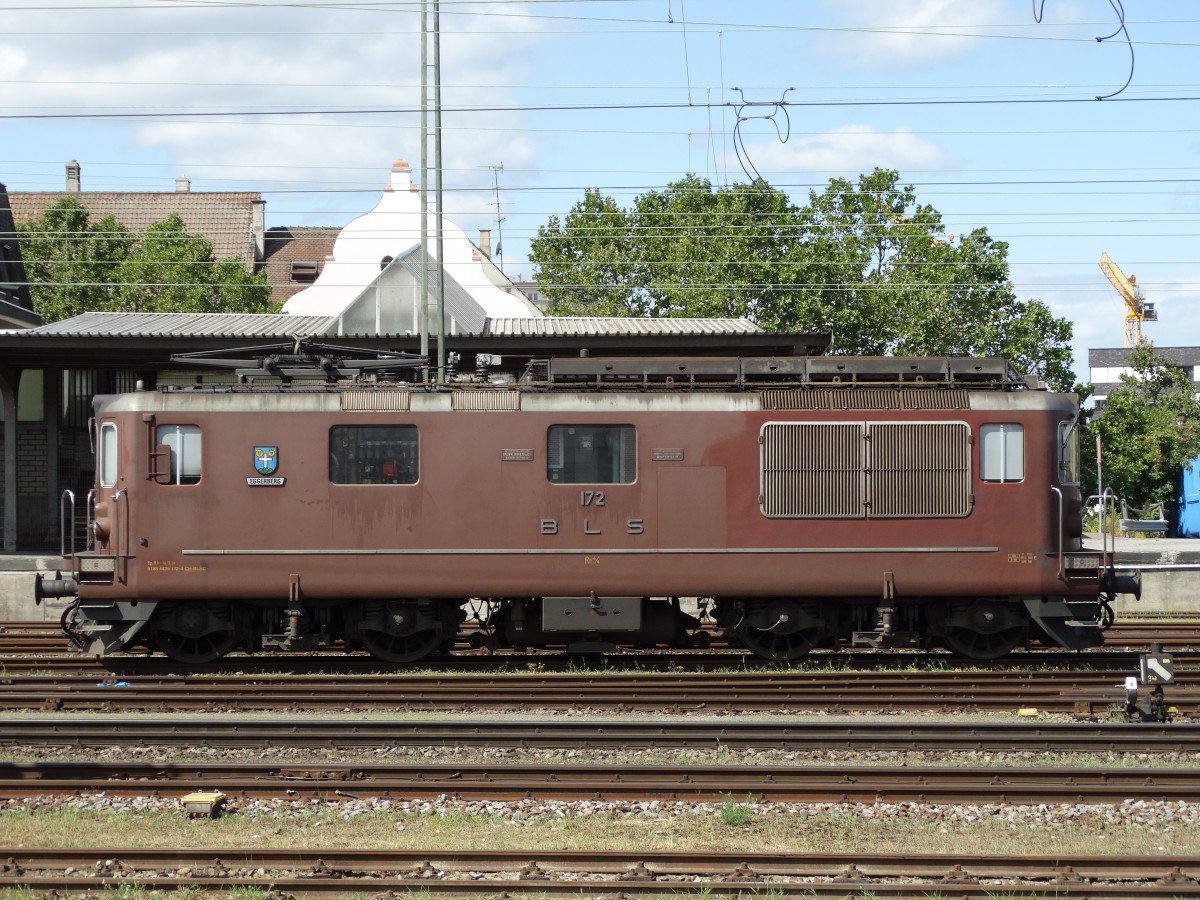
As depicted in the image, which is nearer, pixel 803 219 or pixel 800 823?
pixel 800 823

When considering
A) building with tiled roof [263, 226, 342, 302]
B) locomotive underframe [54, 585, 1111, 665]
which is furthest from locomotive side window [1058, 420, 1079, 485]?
building with tiled roof [263, 226, 342, 302]

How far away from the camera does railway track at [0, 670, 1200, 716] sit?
1281cm

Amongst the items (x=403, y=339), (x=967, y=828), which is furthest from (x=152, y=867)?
(x=403, y=339)

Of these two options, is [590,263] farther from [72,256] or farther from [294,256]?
[294,256]

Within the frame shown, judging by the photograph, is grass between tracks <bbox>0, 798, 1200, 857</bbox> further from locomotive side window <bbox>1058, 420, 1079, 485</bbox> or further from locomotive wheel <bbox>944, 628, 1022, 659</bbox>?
locomotive side window <bbox>1058, 420, 1079, 485</bbox>

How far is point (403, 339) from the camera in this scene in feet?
87.3

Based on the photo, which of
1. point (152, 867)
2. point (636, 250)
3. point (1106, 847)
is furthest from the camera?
point (636, 250)

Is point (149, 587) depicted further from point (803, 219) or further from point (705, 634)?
→ point (803, 219)

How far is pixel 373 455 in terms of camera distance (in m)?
14.9

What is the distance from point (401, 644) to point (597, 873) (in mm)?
8149

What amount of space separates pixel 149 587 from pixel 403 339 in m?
12.5

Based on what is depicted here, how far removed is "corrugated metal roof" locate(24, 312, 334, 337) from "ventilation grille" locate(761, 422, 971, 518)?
45.8 ft

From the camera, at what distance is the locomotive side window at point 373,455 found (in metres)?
14.9

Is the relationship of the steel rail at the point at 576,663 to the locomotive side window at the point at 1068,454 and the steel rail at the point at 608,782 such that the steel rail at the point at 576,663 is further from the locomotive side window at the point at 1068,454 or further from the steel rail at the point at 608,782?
the steel rail at the point at 608,782
